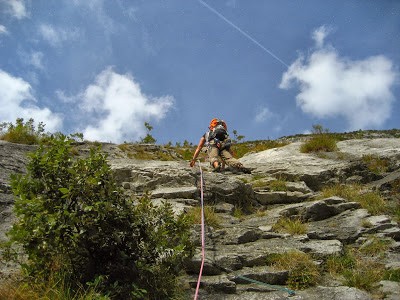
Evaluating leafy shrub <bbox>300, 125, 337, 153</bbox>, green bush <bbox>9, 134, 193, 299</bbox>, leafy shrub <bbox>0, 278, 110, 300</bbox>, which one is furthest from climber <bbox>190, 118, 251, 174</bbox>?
leafy shrub <bbox>0, 278, 110, 300</bbox>

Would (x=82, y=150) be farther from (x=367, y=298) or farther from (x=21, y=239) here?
(x=367, y=298)

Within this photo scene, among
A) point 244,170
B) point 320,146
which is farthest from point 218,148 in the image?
point 320,146

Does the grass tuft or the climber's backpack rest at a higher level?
the climber's backpack

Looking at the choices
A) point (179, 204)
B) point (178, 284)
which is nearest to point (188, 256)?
point (178, 284)

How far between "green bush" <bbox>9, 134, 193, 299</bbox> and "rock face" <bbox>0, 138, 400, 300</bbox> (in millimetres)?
859

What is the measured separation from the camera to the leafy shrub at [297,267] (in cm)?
564

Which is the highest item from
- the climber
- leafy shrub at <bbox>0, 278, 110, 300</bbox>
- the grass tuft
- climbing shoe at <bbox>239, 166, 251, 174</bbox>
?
the climber

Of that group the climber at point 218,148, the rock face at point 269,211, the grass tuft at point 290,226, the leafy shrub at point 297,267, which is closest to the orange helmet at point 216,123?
the climber at point 218,148

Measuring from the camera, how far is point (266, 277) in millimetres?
5766

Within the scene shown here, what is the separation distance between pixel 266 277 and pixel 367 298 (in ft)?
4.66

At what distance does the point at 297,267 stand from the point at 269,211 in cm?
362

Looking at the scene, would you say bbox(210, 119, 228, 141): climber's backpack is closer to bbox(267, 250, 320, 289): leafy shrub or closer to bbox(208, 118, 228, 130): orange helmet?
bbox(208, 118, 228, 130): orange helmet

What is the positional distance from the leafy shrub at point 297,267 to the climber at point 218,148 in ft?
20.2

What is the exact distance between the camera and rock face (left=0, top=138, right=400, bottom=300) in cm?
562
